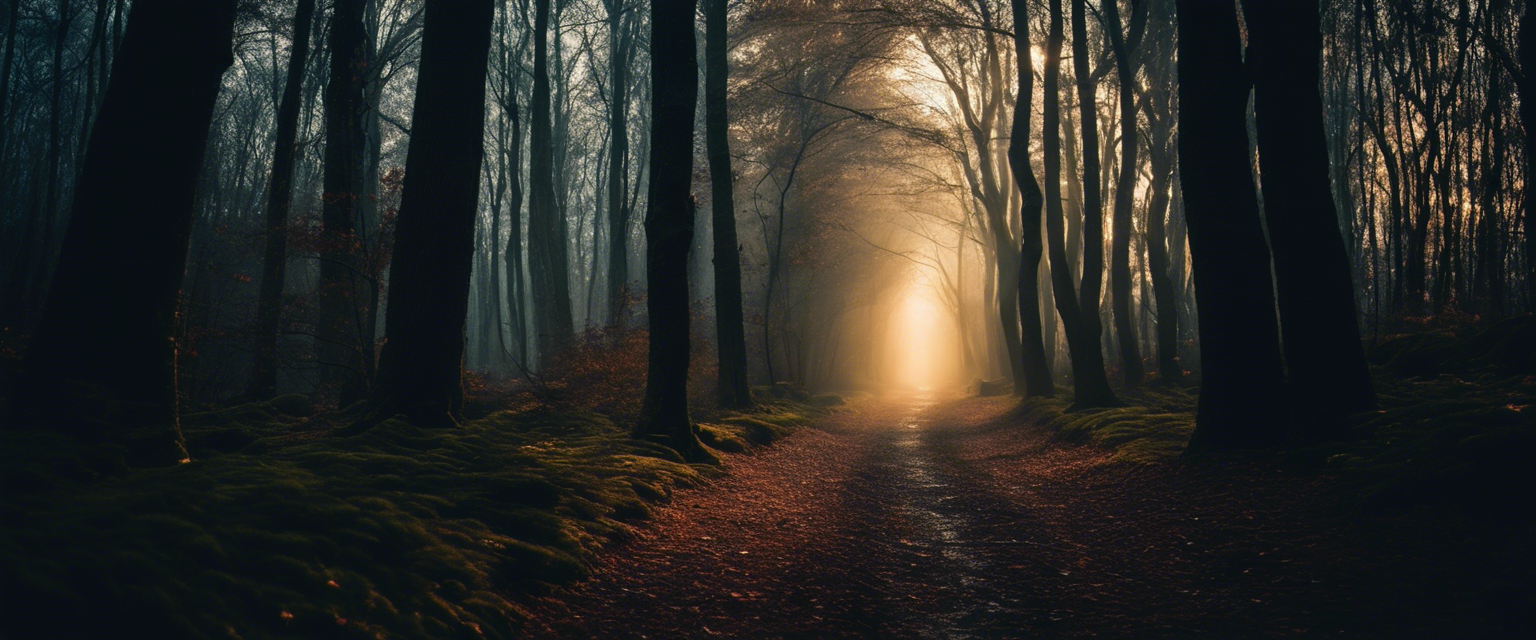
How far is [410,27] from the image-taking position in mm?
20016

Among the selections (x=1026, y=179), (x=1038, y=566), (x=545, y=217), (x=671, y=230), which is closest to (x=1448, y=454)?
(x=1038, y=566)

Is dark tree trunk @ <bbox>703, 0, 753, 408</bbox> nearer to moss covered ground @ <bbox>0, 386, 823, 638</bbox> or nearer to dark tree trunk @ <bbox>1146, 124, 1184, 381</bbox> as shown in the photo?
moss covered ground @ <bbox>0, 386, 823, 638</bbox>

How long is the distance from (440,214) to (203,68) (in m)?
3.10

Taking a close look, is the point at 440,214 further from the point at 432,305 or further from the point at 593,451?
the point at 593,451

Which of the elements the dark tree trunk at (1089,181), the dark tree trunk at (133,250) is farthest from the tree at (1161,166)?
the dark tree trunk at (133,250)

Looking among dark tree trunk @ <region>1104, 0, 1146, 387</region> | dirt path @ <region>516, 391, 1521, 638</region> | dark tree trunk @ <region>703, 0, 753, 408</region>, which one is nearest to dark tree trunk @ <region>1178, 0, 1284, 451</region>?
dirt path @ <region>516, 391, 1521, 638</region>

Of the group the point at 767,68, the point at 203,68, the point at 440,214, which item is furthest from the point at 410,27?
the point at 203,68

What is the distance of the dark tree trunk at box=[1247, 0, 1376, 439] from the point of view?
7145 mm

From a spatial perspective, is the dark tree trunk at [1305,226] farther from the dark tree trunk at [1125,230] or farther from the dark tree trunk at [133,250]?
the dark tree trunk at [133,250]

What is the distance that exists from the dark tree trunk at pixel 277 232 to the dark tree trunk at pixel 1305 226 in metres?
14.0

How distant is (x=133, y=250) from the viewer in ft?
18.0

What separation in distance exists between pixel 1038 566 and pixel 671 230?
5.93 meters

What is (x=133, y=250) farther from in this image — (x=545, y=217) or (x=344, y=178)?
(x=545, y=217)

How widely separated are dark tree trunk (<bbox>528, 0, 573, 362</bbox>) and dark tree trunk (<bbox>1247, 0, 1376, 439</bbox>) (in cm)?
1512
